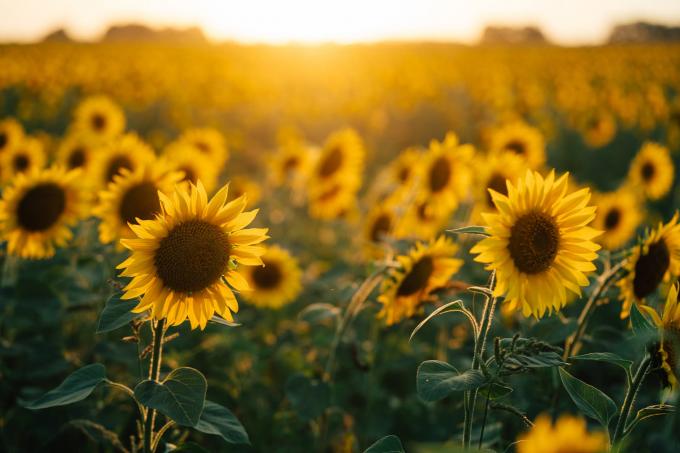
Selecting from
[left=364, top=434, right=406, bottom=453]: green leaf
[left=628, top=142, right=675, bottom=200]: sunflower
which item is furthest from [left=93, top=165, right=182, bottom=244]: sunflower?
[left=628, top=142, right=675, bottom=200]: sunflower

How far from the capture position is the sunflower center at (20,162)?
14.5 feet

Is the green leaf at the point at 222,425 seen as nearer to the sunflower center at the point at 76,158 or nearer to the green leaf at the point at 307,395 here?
the green leaf at the point at 307,395

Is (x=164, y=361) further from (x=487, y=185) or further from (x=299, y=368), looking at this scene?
(x=487, y=185)

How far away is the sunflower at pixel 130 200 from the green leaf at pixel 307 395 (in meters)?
1.08

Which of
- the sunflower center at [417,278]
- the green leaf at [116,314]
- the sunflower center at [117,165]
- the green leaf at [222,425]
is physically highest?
the sunflower center at [117,165]

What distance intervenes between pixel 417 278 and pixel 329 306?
55 cm

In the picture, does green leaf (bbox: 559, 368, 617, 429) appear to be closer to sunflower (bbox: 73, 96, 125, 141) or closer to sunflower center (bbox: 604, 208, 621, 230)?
sunflower center (bbox: 604, 208, 621, 230)

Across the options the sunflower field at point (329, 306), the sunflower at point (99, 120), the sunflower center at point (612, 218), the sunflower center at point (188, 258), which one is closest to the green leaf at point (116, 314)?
the sunflower field at point (329, 306)

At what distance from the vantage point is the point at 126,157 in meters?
3.74

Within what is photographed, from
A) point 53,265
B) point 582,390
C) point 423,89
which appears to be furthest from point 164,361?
point 423,89

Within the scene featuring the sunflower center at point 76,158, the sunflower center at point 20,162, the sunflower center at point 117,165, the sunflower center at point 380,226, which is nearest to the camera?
the sunflower center at point 117,165

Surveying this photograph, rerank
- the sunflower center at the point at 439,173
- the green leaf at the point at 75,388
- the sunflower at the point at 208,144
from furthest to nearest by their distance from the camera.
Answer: the sunflower at the point at 208,144, the sunflower center at the point at 439,173, the green leaf at the point at 75,388

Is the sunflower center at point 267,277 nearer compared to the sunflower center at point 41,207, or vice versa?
the sunflower center at point 41,207

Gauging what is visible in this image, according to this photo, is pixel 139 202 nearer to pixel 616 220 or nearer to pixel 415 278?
pixel 415 278
